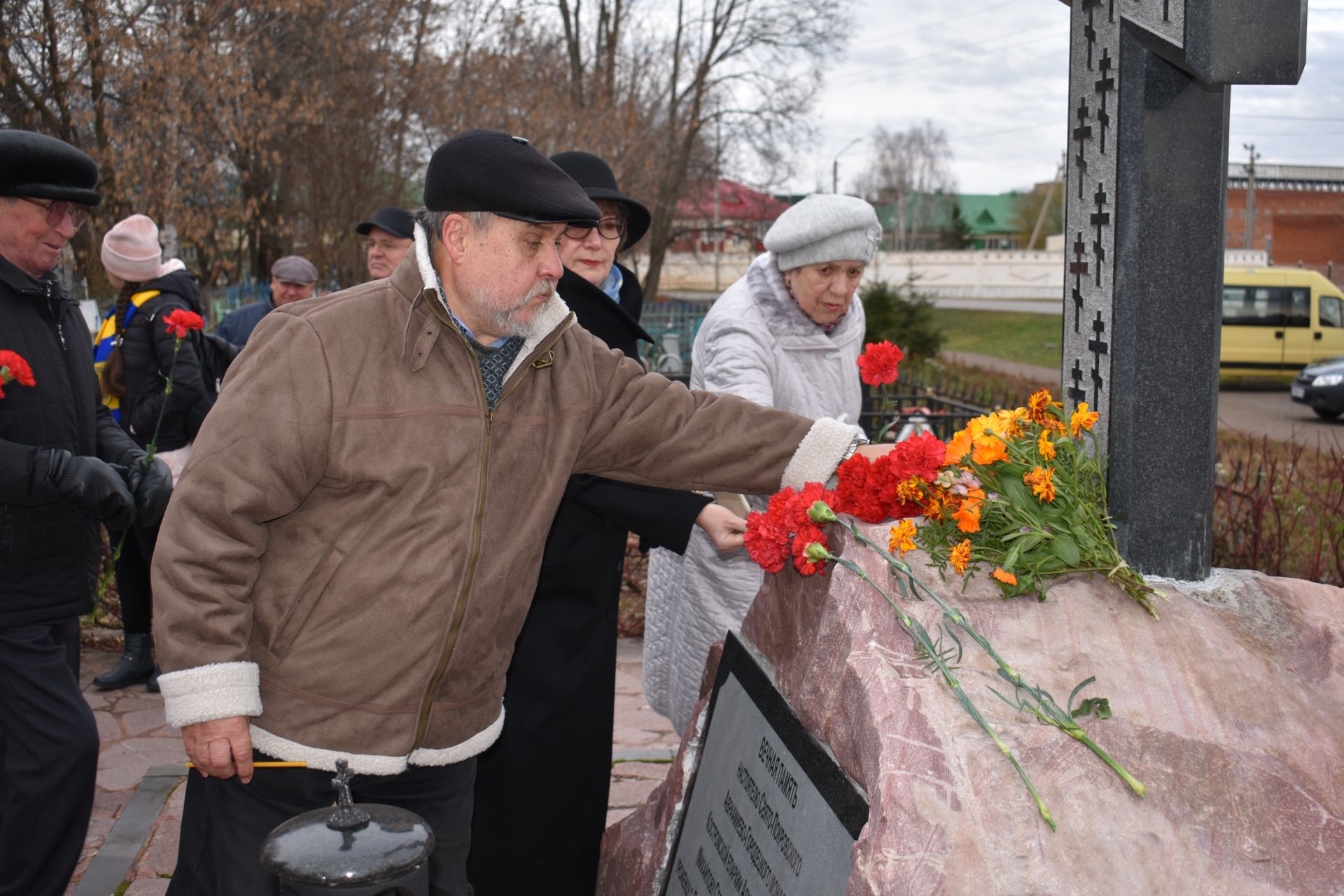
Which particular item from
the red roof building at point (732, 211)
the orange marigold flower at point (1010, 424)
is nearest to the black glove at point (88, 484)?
the orange marigold flower at point (1010, 424)

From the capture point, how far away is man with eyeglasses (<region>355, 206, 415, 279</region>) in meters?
5.43

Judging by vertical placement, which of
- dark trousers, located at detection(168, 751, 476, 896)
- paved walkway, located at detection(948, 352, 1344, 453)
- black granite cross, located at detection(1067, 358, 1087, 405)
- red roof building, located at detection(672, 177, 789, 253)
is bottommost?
paved walkway, located at detection(948, 352, 1344, 453)

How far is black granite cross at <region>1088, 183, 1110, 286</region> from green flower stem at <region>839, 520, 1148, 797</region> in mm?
787

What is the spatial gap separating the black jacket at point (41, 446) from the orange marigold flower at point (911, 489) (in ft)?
6.61

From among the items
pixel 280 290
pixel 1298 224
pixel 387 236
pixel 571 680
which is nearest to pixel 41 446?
pixel 571 680

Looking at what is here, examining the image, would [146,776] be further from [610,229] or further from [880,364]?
[880,364]

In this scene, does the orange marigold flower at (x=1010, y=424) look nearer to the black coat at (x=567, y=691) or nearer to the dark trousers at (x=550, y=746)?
the black coat at (x=567, y=691)

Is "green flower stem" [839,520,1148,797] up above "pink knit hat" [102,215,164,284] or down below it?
below

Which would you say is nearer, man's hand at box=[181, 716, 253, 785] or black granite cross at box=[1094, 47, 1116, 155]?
man's hand at box=[181, 716, 253, 785]

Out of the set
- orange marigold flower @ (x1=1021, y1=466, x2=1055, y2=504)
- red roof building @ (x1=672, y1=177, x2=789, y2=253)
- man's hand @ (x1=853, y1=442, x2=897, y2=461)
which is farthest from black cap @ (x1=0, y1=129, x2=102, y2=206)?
red roof building @ (x1=672, y1=177, x2=789, y2=253)

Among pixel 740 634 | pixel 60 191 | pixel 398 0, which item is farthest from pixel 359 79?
pixel 740 634

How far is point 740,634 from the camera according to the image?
278 centimetres

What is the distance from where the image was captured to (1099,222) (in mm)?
2414

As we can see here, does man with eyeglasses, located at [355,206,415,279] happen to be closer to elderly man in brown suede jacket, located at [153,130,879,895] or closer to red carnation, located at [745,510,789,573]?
elderly man in brown suede jacket, located at [153,130,879,895]
